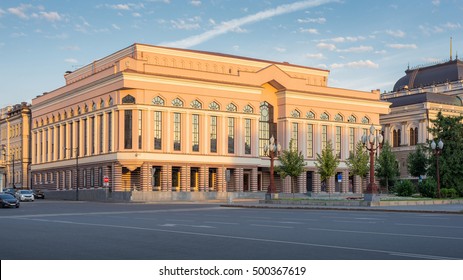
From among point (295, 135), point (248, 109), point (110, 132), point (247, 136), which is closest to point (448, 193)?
point (247, 136)

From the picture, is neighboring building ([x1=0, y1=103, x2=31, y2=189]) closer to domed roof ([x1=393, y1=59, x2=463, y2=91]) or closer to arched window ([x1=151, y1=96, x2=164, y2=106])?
arched window ([x1=151, y1=96, x2=164, y2=106])

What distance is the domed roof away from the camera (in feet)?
397

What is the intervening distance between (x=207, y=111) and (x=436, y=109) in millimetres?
44490

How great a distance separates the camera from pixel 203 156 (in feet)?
274

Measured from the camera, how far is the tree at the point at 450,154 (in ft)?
219

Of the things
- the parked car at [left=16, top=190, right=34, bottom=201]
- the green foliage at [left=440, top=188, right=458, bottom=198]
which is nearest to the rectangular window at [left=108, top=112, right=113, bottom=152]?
the parked car at [left=16, top=190, right=34, bottom=201]

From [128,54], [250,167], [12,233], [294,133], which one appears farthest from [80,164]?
[12,233]

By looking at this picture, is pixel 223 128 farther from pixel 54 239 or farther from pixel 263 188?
pixel 54 239

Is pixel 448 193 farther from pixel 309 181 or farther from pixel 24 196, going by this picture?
pixel 24 196

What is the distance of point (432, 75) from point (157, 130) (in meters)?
64.2

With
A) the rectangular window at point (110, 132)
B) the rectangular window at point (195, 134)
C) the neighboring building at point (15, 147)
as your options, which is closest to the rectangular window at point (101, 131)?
the rectangular window at point (110, 132)

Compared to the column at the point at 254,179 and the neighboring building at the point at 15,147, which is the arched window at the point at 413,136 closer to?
the column at the point at 254,179

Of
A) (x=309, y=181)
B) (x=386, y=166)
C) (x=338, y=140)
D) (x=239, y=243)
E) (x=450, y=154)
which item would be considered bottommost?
(x=239, y=243)

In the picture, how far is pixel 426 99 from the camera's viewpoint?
111m
